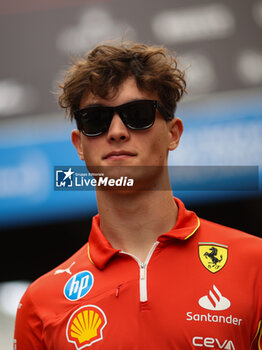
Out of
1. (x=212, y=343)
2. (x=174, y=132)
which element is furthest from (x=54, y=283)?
(x=174, y=132)

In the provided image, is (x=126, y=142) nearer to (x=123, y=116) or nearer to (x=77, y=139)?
(x=123, y=116)

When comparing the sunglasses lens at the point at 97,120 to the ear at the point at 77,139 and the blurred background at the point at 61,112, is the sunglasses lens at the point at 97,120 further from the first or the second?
the blurred background at the point at 61,112

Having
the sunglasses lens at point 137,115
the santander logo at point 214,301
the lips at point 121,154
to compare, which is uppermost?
the sunglasses lens at point 137,115

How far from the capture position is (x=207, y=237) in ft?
7.68

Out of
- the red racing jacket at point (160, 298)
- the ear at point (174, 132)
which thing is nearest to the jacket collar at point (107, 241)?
the red racing jacket at point (160, 298)

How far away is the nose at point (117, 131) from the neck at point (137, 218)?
24 cm

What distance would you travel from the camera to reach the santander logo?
2086 mm

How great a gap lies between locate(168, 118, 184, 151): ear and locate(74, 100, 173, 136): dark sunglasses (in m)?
0.16

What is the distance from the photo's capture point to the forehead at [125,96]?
7.64ft

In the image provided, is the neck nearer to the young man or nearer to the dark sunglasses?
the young man

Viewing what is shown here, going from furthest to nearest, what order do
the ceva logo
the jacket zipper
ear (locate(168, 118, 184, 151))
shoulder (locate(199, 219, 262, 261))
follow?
ear (locate(168, 118, 184, 151)) → shoulder (locate(199, 219, 262, 261)) → the jacket zipper → the ceva logo

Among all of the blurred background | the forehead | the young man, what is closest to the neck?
the young man

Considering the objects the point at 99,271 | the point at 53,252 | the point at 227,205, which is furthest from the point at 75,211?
the point at 99,271

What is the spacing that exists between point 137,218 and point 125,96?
54 cm
